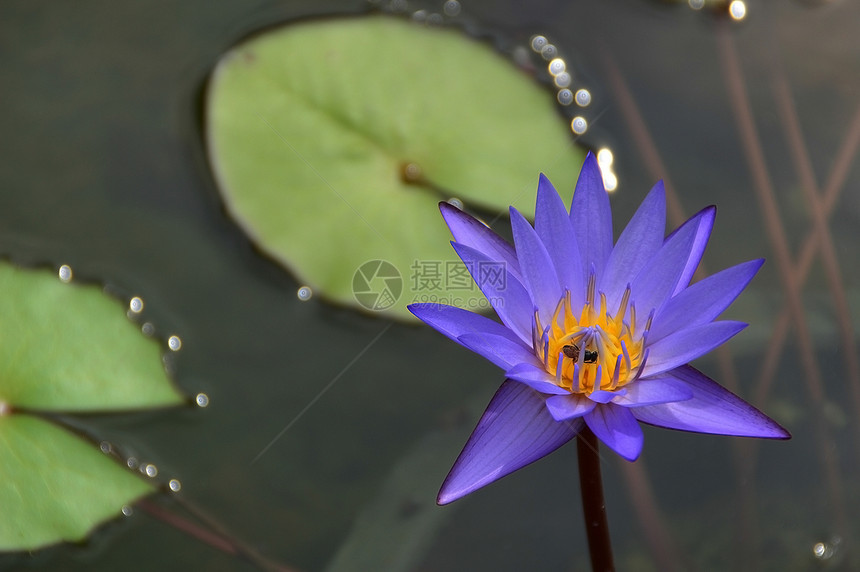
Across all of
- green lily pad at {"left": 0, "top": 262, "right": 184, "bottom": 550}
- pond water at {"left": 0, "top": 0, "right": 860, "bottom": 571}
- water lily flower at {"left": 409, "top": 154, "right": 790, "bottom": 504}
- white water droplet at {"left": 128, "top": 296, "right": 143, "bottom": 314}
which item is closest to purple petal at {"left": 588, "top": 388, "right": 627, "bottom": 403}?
water lily flower at {"left": 409, "top": 154, "right": 790, "bottom": 504}

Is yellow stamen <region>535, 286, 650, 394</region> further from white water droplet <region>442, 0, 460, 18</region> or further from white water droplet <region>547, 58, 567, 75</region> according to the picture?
white water droplet <region>442, 0, 460, 18</region>

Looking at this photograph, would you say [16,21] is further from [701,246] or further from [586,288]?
[701,246]

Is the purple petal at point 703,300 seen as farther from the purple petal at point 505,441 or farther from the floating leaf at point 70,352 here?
the floating leaf at point 70,352

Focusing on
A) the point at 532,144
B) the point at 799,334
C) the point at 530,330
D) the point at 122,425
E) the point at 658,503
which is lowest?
the point at 122,425

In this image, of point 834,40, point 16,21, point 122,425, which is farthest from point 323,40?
point 834,40
